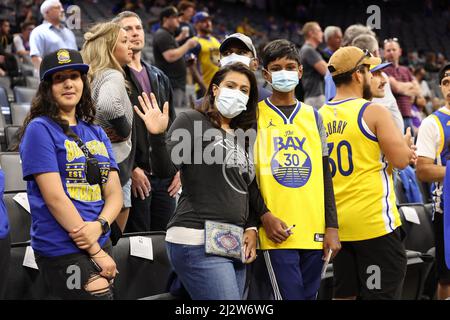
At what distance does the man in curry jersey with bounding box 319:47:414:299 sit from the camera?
3.24 m

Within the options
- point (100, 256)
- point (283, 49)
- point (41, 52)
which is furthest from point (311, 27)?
point (100, 256)

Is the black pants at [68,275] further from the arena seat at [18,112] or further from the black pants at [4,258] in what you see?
the arena seat at [18,112]

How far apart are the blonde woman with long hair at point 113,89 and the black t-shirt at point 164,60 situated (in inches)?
91.4

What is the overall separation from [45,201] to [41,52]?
13.6ft

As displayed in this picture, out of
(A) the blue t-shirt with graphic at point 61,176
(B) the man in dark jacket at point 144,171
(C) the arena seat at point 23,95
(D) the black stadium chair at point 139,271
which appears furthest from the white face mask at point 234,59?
(C) the arena seat at point 23,95

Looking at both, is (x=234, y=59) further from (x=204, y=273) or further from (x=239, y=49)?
A: (x=204, y=273)

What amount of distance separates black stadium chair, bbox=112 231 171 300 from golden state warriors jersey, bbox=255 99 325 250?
0.67 meters

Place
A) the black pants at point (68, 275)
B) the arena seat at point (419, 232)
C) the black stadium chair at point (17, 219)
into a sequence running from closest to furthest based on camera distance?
1. the black pants at point (68, 275)
2. the black stadium chair at point (17, 219)
3. the arena seat at point (419, 232)

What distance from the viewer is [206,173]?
9.22 ft

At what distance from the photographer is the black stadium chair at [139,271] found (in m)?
3.34

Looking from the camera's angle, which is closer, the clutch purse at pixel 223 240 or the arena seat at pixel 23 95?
the clutch purse at pixel 223 240

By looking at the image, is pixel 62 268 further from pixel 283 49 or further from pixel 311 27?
pixel 311 27

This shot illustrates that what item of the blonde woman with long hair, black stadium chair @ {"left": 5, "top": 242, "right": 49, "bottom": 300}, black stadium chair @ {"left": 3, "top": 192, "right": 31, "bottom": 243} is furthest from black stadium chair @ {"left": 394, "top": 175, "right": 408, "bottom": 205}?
black stadium chair @ {"left": 5, "top": 242, "right": 49, "bottom": 300}

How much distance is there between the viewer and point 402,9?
70.9ft
